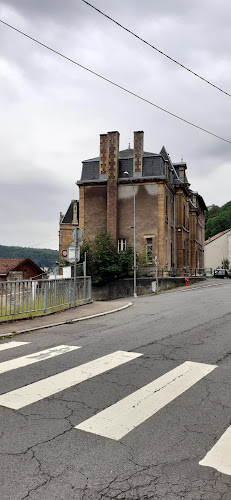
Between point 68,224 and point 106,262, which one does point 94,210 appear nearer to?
point 106,262

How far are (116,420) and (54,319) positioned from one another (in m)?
7.95

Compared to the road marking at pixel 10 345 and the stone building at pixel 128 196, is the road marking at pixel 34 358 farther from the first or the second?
the stone building at pixel 128 196

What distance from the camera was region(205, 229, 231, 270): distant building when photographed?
266 feet

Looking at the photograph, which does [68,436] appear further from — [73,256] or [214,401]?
[73,256]

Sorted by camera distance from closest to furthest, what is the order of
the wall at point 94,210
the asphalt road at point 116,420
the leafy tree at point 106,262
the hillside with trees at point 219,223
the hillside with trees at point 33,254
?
the asphalt road at point 116,420 < the leafy tree at point 106,262 < the wall at point 94,210 < the hillside with trees at point 219,223 < the hillside with trees at point 33,254

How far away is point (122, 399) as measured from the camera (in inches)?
187

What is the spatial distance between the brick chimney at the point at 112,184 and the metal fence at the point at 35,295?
920 inches

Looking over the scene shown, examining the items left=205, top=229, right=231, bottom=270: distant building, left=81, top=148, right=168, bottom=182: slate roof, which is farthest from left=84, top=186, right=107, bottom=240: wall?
left=205, top=229, right=231, bottom=270: distant building

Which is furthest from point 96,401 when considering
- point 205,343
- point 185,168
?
point 185,168

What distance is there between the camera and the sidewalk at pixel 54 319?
32.8 ft

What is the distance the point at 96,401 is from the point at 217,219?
107064 millimetres

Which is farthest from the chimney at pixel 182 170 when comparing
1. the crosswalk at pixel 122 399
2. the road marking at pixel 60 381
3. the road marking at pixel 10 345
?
the road marking at pixel 60 381

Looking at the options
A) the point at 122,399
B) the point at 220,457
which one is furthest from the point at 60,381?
the point at 220,457

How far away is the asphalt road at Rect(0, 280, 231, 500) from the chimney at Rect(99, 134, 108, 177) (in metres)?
32.9
